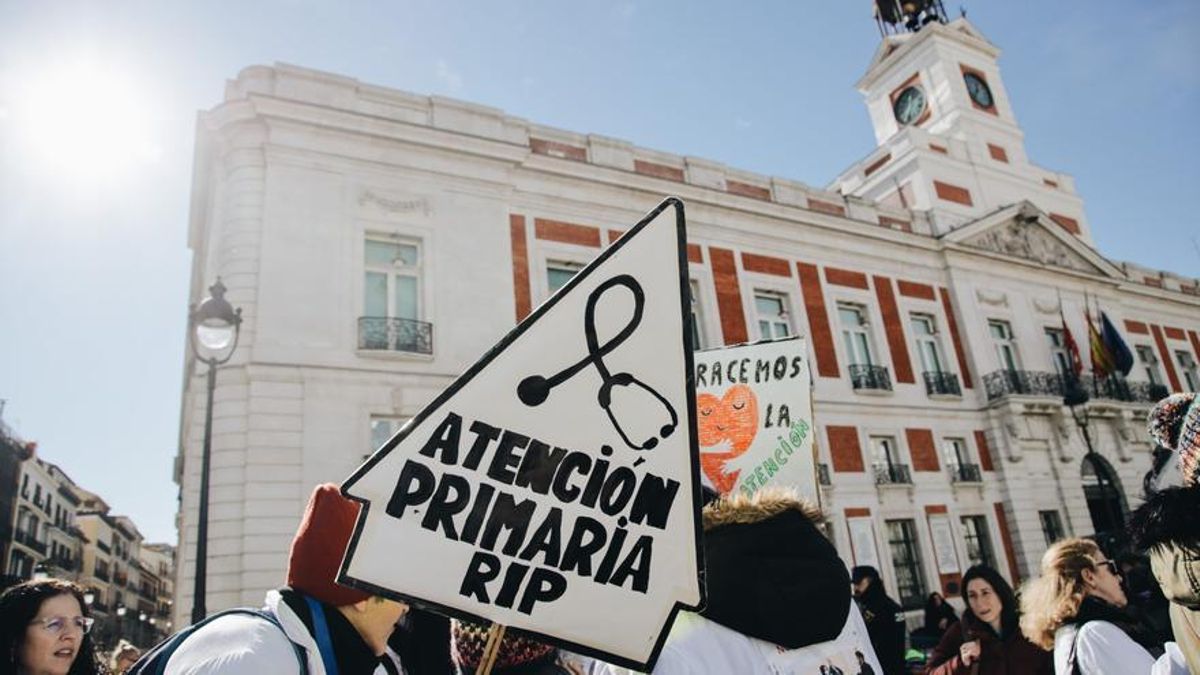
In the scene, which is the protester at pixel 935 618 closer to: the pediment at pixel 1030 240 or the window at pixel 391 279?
the window at pixel 391 279

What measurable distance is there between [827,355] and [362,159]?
12.0 meters

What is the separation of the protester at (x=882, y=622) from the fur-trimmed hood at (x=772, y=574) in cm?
418

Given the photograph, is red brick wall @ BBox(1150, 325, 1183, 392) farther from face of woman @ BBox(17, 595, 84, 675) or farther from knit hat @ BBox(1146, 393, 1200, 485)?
face of woman @ BBox(17, 595, 84, 675)

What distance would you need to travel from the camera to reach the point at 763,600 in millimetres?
1952

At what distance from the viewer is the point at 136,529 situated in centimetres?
7612

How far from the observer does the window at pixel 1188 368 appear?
2585 cm

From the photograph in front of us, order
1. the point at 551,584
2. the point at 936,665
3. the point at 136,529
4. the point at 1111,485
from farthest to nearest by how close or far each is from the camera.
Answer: the point at 136,529 → the point at 1111,485 → the point at 936,665 → the point at 551,584

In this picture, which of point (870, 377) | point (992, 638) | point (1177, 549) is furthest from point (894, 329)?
point (1177, 549)

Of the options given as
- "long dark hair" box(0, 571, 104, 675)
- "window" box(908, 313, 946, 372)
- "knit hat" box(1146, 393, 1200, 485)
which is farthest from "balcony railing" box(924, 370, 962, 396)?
"long dark hair" box(0, 571, 104, 675)

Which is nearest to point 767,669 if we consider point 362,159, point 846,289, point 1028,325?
point 362,159

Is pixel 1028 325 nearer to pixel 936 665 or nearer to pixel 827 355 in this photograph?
pixel 827 355

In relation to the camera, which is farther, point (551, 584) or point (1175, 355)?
point (1175, 355)

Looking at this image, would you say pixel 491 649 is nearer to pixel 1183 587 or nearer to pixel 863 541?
pixel 1183 587

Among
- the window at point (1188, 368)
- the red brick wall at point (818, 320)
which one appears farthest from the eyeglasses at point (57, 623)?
the window at point (1188, 368)
